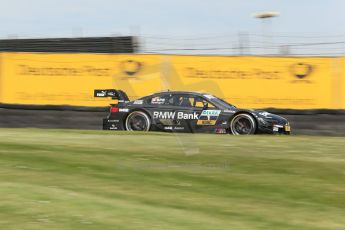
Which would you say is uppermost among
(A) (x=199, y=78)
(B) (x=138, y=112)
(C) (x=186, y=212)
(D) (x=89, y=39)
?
(D) (x=89, y=39)

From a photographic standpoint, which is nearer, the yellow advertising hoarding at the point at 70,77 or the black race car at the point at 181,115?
the black race car at the point at 181,115

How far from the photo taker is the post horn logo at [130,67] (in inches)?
747

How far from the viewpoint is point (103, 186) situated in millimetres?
6387

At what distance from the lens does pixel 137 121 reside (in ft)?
51.1

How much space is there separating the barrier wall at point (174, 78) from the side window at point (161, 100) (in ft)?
4.97

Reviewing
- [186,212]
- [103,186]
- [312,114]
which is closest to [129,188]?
[103,186]

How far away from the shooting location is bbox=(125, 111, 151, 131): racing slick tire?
15430 millimetres

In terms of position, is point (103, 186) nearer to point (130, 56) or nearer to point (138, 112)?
point (138, 112)

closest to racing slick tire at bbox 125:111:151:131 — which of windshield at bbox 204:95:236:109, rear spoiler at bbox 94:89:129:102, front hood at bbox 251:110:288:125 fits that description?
rear spoiler at bbox 94:89:129:102

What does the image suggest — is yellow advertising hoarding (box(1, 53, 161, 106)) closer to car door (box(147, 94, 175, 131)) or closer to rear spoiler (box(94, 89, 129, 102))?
rear spoiler (box(94, 89, 129, 102))

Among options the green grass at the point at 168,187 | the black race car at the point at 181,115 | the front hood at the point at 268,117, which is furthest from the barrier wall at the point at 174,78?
the green grass at the point at 168,187

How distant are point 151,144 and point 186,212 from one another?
16.5 feet

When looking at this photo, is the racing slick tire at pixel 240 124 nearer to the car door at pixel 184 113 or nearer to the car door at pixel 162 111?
the car door at pixel 184 113

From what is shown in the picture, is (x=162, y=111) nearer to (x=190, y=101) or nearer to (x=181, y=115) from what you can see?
(x=181, y=115)
